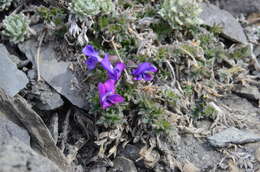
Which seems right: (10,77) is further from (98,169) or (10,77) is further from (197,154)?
(197,154)

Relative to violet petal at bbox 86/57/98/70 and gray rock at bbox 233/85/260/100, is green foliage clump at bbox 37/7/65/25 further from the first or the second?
gray rock at bbox 233/85/260/100

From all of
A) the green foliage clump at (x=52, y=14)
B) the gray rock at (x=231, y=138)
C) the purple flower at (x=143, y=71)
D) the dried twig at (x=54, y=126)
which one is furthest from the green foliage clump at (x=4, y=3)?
the gray rock at (x=231, y=138)

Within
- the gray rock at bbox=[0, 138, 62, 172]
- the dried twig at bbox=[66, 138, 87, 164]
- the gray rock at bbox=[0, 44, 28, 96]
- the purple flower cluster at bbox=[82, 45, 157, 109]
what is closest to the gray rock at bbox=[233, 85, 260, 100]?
the purple flower cluster at bbox=[82, 45, 157, 109]

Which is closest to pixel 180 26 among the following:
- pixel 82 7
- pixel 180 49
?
pixel 180 49

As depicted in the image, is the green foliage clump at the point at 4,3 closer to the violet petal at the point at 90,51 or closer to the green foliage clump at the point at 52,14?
the green foliage clump at the point at 52,14

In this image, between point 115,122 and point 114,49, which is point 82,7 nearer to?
point 114,49

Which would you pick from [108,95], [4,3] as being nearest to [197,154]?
[108,95]
